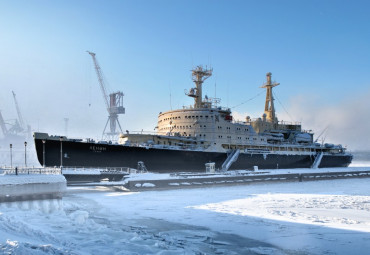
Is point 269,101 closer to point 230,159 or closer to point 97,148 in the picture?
point 230,159

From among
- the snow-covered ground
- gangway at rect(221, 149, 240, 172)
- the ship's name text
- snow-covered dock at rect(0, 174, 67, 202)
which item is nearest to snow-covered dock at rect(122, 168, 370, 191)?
gangway at rect(221, 149, 240, 172)

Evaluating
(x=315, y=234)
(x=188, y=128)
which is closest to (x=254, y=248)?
(x=315, y=234)

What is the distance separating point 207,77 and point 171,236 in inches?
1448

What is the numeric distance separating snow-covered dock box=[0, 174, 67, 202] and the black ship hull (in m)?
7.72

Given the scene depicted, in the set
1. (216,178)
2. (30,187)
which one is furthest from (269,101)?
(30,187)

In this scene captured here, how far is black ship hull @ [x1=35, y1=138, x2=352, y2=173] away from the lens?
30516 millimetres

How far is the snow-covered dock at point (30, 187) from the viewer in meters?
18.8

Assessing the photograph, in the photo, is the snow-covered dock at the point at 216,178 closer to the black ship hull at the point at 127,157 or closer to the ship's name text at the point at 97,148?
the black ship hull at the point at 127,157

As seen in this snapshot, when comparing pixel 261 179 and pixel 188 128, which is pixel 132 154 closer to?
pixel 188 128

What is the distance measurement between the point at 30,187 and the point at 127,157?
1368 centimetres

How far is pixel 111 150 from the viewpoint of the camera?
105ft

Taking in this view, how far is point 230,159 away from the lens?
128ft

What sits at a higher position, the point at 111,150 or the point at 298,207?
the point at 111,150

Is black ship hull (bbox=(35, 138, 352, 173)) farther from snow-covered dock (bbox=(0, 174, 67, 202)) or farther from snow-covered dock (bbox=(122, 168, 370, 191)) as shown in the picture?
snow-covered dock (bbox=(0, 174, 67, 202))
